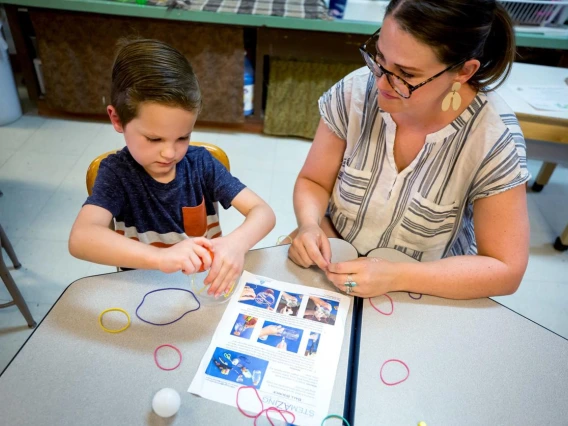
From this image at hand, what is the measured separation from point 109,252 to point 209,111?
6.67ft

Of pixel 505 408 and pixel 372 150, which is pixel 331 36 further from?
pixel 505 408

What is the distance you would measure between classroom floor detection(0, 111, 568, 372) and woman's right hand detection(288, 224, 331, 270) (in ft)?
3.71

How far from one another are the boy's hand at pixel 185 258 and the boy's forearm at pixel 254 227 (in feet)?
0.40

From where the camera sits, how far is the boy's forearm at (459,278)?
879 millimetres

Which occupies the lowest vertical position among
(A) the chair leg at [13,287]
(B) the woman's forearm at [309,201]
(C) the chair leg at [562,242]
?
(C) the chair leg at [562,242]

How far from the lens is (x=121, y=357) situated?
721 millimetres

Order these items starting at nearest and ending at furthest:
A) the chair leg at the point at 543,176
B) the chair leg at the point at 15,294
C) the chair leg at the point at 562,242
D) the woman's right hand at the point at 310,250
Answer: the woman's right hand at the point at 310,250
the chair leg at the point at 15,294
the chair leg at the point at 562,242
the chair leg at the point at 543,176

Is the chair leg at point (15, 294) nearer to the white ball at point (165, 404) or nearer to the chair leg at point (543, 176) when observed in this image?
the white ball at point (165, 404)

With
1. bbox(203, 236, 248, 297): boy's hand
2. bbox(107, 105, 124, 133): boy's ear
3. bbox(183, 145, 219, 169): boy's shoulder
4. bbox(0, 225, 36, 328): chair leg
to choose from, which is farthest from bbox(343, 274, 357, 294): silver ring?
bbox(0, 225, 36, 328): chair leg

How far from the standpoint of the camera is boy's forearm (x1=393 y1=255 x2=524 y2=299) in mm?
879

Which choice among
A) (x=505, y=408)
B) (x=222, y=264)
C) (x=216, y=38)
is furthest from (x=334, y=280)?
(x=216, y=38)

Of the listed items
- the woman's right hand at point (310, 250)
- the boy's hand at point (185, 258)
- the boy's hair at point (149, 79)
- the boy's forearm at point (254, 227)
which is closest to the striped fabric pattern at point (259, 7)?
the boy's hair at point (149, 79)

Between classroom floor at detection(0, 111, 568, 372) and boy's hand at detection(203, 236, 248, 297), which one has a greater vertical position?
boy's hand at detection(203, 236, 248, 297)

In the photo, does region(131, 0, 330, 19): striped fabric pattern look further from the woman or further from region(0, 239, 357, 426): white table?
region(0, 239, 357, 426): white table
